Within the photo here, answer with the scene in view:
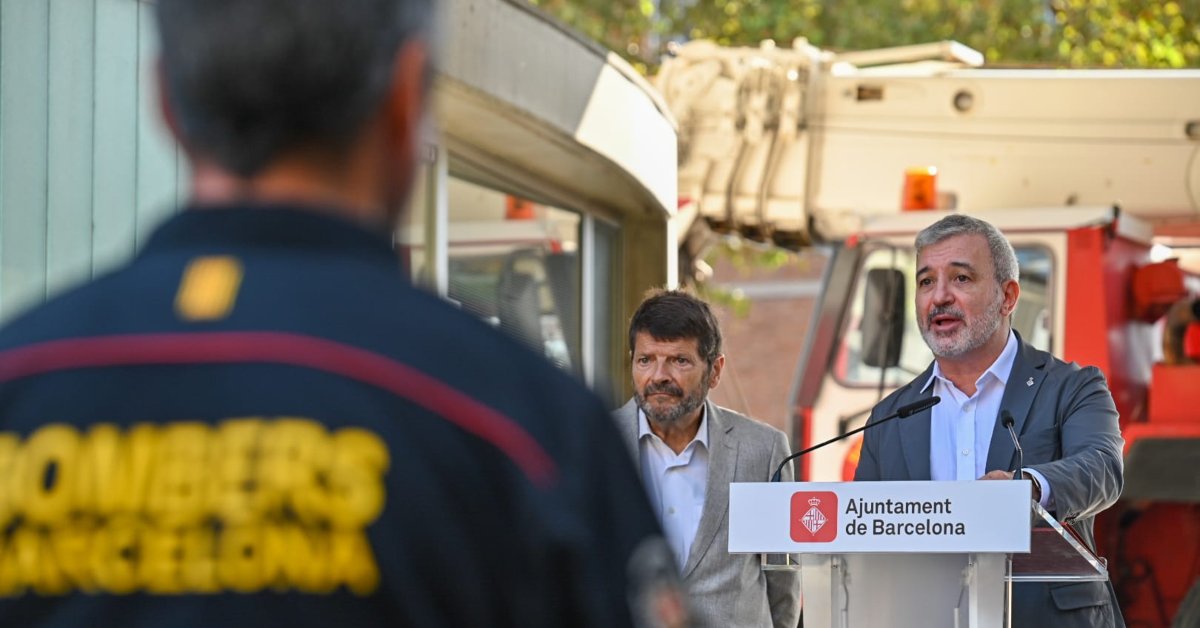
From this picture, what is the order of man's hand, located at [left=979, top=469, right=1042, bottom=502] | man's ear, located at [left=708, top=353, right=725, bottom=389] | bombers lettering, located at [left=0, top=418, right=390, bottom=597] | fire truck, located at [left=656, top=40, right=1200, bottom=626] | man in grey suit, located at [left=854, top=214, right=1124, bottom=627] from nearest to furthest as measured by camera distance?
Result: bombers lettering, located at [left=0, top=418, right=390, bottom=597] → man's hand, located at [left=979, top=469, right=1042, bottom=502] → man in grey suit, located at [left=854, top=214, right=1124, bottom=627] → man's ear, located at [left=708, top=353, right=725, bottom=389] → fire truck, located at [left=656, top=40, right=1200, bottom=626]

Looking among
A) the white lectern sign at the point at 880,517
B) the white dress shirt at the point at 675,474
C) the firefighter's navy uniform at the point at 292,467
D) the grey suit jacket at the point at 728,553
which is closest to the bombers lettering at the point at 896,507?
the white lectern sign at the point at 880,517

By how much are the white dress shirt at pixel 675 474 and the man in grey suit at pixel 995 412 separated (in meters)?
0.46

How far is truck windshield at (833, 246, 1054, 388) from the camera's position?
9898 millimetres

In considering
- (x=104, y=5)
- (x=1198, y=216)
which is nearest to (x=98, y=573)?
(x=104, y=5)


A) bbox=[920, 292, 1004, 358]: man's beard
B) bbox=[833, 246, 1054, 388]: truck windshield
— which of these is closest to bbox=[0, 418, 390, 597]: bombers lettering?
bbox=[920, 292, 1004, 358]: man's beard

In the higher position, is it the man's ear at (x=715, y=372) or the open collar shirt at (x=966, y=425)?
the man's ear at (x=715, y=372)

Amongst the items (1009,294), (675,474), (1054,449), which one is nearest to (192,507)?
(1054,449)

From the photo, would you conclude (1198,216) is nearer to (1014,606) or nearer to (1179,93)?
(1179,93)

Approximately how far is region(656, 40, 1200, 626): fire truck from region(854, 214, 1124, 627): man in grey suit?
12.0 ft

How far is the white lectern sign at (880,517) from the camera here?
438 centimetres

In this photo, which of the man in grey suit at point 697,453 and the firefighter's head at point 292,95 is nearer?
the firefighter's head at point 292,95

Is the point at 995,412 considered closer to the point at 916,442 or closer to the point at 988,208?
the point at 916,442

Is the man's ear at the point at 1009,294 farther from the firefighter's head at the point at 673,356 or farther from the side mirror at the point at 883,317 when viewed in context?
the side mirror at the point at 883,317

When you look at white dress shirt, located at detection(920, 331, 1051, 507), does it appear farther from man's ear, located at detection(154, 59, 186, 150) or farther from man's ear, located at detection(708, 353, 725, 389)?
man's ear, located at detection(154, 59, 186, 150)
